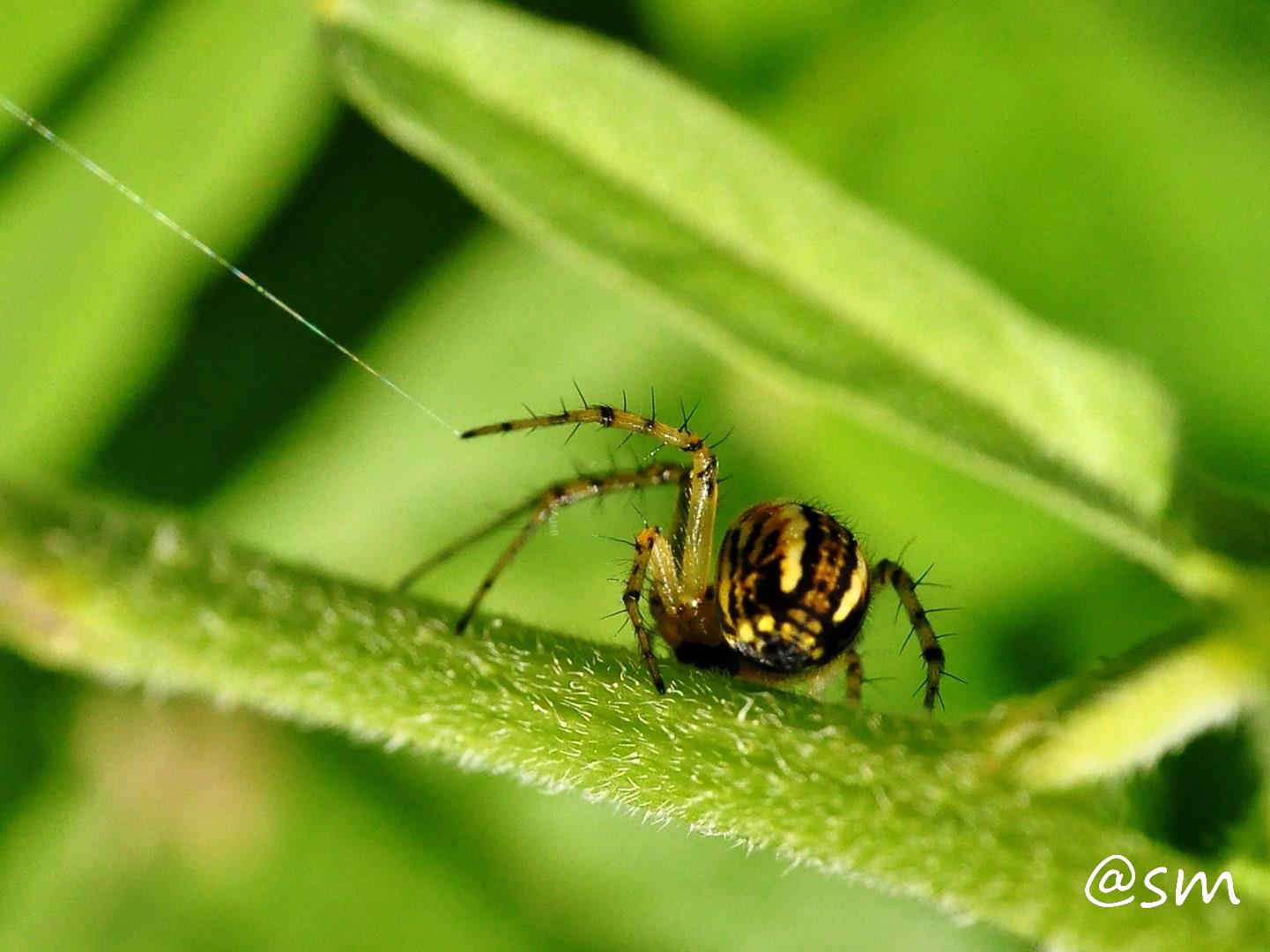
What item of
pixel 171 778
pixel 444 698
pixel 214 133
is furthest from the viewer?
pixel 171 778

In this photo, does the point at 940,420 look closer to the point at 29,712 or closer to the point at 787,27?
the point at 787,27

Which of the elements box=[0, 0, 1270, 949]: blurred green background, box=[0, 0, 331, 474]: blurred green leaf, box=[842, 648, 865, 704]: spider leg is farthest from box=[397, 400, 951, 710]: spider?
box=[0, 0, 331, 474]: blurred green leaf

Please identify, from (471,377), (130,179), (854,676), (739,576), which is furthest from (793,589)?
(130,179)

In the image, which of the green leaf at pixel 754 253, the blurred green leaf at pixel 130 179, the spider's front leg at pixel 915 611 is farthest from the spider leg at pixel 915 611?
the blurred green leaf at pixel 130 179

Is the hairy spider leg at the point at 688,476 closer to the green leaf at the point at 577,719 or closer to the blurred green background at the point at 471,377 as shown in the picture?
the blurred green background at the point at 471,377

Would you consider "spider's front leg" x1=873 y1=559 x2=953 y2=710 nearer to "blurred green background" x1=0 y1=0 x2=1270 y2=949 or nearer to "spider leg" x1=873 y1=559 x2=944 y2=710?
"spider leg" x1=873 y1=559 x2=944 y2=710

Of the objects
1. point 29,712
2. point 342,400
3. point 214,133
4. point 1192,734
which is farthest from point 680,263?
point 29,712

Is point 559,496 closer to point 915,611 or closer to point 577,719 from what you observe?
point 915,611
